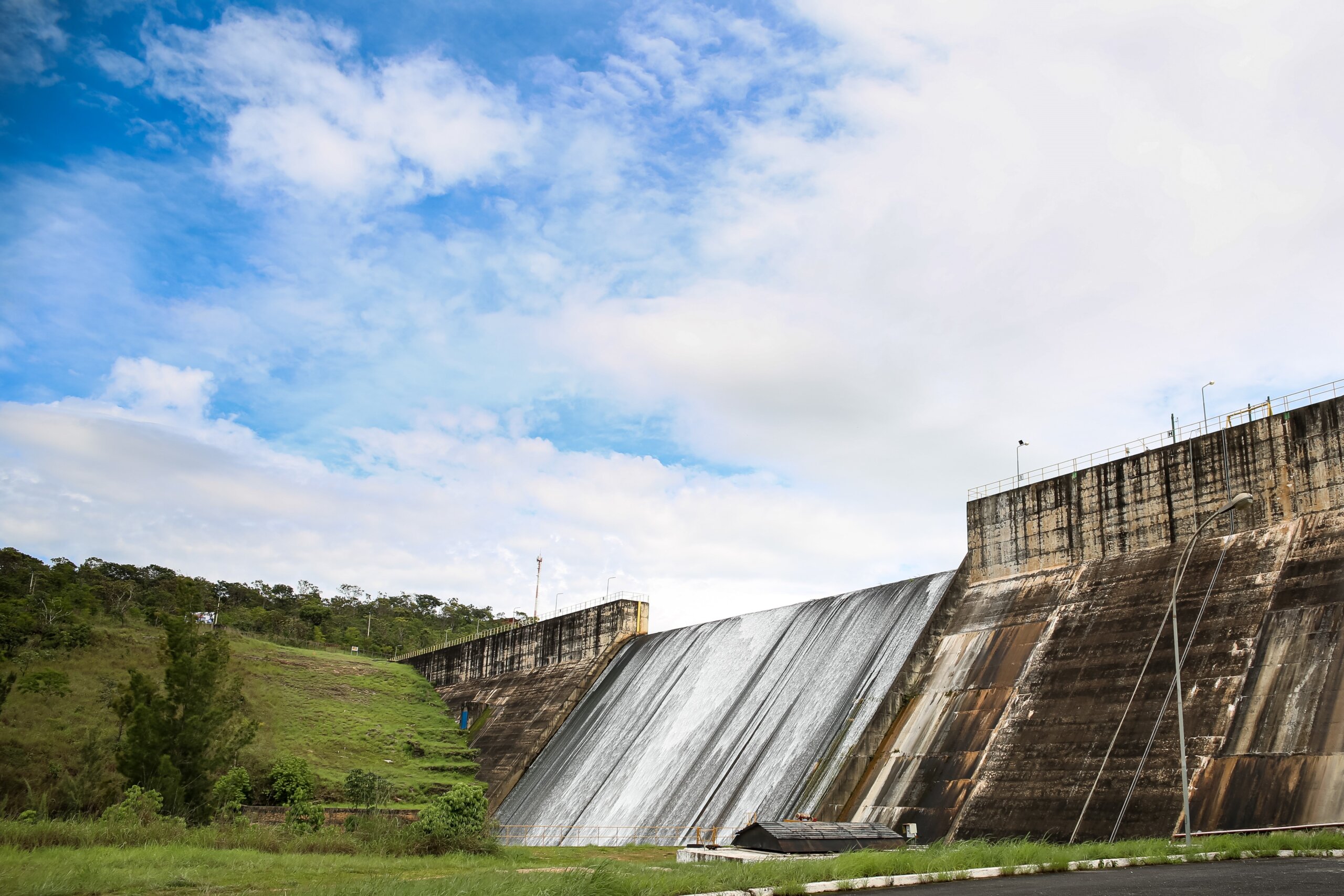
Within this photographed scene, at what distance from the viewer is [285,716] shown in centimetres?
5369

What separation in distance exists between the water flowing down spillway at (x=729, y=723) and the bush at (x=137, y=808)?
14.9 metres

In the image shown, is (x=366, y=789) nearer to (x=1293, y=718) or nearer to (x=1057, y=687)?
(x=1057, y=687)

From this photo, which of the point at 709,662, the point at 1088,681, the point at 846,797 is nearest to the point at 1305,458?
the point at 1088,681

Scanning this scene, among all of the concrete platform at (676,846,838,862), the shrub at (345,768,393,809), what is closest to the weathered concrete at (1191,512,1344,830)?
the concrete platform at (676,846,838,862)

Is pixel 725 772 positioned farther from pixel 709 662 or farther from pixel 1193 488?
pixel 1193 488

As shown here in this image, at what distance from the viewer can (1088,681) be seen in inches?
1047

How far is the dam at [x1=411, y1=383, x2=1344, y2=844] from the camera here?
22.3 meters

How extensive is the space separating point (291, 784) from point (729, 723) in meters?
19.1

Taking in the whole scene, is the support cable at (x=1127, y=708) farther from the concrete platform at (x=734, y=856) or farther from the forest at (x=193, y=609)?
the forest at (x=193, y=609)

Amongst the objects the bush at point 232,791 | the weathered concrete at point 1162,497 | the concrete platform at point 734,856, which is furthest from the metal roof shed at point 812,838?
the bush at point 232,791

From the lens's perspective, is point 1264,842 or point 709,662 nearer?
point 1264,842

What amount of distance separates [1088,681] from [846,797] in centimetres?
782

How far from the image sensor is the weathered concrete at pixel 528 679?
4984cm

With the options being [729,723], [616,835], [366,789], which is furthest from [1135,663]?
[366,789]
